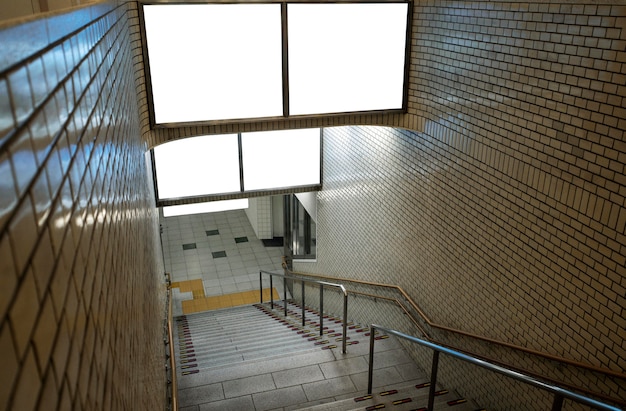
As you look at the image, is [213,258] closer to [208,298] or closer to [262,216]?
[262,216]

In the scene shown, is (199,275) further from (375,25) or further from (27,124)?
(27,124)

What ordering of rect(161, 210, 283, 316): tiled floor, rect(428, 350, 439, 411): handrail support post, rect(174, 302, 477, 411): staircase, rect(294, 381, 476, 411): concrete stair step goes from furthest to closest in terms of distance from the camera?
rect(161, 210, 283, 316): tiled floor
rect(174, 302, 477, 411): staircase
rect(294, 381, 476, 411): concrete stair step
rect(428, 350, 439, 411): handrail support post

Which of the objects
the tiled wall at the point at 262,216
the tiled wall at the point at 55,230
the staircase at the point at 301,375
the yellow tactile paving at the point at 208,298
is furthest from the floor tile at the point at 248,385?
the tiled wall at the point at 262,216

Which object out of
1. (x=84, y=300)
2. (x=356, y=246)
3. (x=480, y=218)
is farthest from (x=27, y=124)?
(x=356, y=246)

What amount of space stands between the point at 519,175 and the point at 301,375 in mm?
3366

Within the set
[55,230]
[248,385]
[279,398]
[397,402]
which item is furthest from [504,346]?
[55,230]

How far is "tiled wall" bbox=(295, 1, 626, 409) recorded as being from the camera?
3432mm

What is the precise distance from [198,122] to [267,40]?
1095 mm

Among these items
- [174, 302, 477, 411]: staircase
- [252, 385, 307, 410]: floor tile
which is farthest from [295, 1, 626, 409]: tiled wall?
[252, 385, 307, 410]: floor tile

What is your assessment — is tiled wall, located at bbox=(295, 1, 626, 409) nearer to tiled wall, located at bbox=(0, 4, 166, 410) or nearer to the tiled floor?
tiled wall, located at bbox=(0, 4, 166, 410)

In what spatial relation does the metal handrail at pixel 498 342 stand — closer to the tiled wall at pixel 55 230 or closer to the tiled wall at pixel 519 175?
the tiled wall at pixel 519 175

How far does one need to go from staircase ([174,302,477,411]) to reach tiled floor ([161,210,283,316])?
4.29 m

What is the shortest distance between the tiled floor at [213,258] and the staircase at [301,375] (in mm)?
4293

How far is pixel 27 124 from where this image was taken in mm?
761
